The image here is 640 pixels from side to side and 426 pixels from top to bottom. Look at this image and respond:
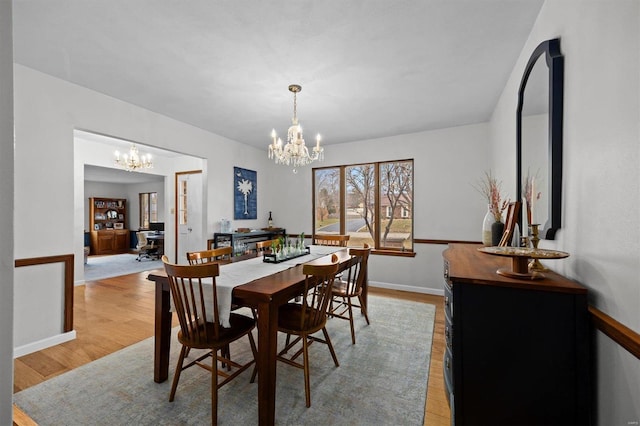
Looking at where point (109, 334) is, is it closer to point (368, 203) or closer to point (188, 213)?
point (188, 213)

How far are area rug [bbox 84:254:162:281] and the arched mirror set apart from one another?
6.65m

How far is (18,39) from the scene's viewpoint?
6.75ft

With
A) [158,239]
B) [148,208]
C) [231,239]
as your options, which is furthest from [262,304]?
[148,208]

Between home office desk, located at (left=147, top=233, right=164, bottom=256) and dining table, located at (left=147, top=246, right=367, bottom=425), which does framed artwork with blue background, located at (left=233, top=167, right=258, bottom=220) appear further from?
home office desk, located at (left=147, top=233, right=164, bottom=256)

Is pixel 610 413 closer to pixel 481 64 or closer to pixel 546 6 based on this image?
pixel 546 6

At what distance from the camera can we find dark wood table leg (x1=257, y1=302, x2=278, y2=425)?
158 cm

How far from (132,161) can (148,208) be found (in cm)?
453

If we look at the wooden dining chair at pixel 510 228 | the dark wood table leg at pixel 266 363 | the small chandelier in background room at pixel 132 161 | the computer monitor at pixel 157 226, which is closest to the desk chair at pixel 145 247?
the computer monitor at pixel 157 226

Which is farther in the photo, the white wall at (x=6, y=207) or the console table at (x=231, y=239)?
the console table at (x=231, y=239)

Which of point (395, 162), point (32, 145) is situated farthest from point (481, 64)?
point (32, 145)

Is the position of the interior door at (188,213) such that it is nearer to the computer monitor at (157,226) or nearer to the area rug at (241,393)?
the computer monitor at (157,226)

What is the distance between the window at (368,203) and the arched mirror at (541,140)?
94.1 inches

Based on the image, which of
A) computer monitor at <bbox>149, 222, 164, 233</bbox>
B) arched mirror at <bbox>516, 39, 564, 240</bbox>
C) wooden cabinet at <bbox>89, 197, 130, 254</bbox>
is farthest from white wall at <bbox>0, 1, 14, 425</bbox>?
wooden cabinet at <bbox>89, 197, 130, 254</bbox>

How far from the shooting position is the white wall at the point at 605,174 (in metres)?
0.90
